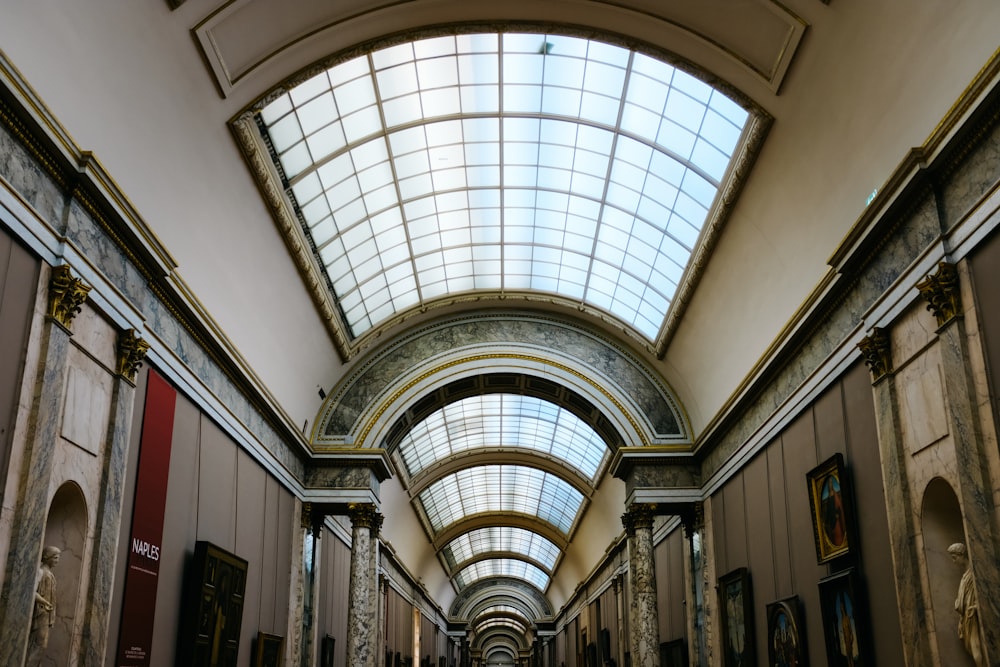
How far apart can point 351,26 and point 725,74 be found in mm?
6913

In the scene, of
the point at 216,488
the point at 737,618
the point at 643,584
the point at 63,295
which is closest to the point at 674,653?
the point at 643,584

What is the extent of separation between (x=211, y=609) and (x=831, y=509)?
1155 cm

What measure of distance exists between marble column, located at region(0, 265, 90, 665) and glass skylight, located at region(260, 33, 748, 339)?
7.50 metres

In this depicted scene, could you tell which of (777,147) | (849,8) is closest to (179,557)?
(777,147)

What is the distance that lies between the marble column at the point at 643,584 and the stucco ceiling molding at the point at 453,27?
13437 mm

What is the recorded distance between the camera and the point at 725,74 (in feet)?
53.7

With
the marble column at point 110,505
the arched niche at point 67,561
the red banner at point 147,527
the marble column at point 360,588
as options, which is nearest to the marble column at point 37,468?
the arched niche at point 67,561

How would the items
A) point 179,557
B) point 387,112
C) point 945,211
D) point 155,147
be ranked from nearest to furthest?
point 945,211
point 155,147
point 179,557
point 387,112

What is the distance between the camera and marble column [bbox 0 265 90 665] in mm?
9844

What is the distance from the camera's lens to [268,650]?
21250 mm

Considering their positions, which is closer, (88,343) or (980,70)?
(980,70)

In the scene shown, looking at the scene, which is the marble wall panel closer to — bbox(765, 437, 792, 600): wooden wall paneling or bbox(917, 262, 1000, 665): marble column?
bbox(765, 437, 792, 600): wooden wall paneling

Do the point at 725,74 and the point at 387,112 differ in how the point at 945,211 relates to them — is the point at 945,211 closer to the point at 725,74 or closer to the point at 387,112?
the point at 725,74

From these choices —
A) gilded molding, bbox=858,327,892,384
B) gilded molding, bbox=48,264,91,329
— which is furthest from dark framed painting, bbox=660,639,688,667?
gilded molding, bbox=48,264,91,329
